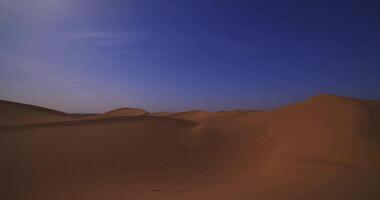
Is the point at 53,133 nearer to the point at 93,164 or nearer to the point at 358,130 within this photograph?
the point at 93,164

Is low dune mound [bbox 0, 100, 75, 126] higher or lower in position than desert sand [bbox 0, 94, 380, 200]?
higher

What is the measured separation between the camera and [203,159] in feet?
38.0

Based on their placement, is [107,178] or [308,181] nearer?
[308,181]

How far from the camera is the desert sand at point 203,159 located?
7.12 meters

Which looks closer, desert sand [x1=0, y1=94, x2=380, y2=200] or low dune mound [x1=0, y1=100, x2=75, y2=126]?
desert sand [x1=0, y1=94, x2=380, y2=200]

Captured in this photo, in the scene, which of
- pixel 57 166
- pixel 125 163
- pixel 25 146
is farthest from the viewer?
pixel 25 146

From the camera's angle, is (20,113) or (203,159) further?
(20,113)

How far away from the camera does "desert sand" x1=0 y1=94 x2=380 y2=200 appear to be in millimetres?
7121

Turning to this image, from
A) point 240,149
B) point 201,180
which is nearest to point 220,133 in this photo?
point 240,149

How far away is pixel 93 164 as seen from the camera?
9.97 metres

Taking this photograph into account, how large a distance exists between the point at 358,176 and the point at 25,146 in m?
13.6

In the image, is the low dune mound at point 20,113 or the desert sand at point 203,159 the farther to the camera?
the low dune mound at point 20,113

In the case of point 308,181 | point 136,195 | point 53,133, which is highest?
point 53,133

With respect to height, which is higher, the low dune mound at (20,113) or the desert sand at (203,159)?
the low dune mound at (20,113)
